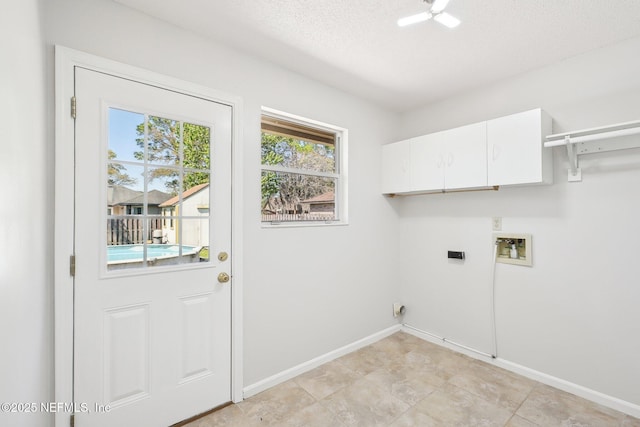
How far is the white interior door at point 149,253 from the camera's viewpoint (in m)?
1.52

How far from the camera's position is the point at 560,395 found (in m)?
2.09

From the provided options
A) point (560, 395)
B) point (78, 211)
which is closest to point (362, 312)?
point (560, 395)

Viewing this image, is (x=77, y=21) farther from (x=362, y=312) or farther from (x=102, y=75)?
(x=362, y=312)

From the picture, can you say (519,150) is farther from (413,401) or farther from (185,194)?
(185,194)

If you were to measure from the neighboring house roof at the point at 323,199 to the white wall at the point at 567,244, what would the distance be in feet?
3.70

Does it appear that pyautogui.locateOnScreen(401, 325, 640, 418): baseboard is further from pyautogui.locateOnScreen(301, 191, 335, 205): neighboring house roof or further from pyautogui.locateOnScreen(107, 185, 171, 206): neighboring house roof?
pyautogui.locateOnScreen(107, 185, 171, 206): neighboring house roof

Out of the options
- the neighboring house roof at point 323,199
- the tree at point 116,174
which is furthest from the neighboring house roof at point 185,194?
the neighboring house roof at point 323,199

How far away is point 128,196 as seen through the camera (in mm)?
1632

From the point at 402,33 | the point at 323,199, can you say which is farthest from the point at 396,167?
the point at 402,33

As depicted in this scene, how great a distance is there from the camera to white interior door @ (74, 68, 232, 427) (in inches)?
59.7

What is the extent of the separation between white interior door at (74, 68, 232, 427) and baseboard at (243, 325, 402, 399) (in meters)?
0.21

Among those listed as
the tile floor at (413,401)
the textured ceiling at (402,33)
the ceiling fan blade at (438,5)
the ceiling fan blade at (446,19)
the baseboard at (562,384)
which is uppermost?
the textured ceiling at (402,33)

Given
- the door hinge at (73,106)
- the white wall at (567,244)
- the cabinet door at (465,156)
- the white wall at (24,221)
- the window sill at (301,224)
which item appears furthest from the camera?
the cabinet door at (465,156)

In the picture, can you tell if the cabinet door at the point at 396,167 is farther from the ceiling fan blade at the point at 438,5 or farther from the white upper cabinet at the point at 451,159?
the ceiling fan blade at the point at 438,5
